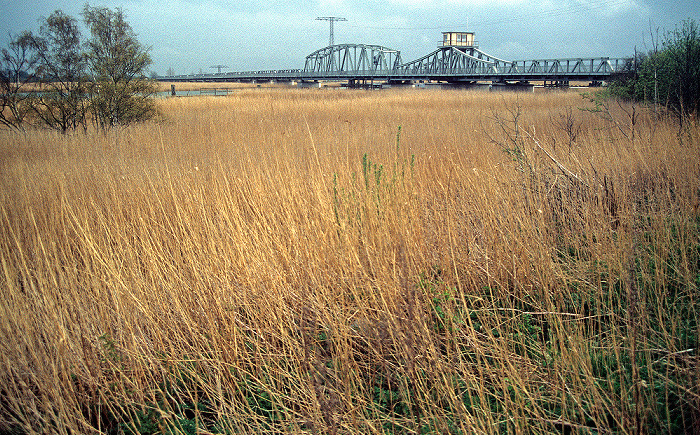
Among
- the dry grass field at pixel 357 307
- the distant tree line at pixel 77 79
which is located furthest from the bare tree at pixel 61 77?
the dry grass field at pixel 357 307

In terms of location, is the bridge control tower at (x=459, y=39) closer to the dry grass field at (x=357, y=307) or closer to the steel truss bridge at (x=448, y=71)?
the steel truss bridge at (x=448, y=71)

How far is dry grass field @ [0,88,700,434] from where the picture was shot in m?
1.91

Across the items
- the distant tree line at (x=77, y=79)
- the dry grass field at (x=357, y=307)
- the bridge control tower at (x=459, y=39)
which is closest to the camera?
the dry grass field at (x=357, y=307)

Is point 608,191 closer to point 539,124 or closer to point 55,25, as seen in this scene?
point 539,124

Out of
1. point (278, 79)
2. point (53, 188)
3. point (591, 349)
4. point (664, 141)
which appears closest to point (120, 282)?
point (591, 349)

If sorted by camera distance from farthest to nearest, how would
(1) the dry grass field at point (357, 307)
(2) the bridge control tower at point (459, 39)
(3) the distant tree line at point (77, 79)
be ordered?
1. (2) the bridge control tower at point (459, 39)
2. (3) the distant tree line at point (77, 79)
3. (1) the dry grass field at point (357, 307)

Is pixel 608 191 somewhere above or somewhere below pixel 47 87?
below

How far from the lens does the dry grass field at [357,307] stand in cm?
191

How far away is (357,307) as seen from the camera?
2.93 metres

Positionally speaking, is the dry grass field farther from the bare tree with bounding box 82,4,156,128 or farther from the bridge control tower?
the bridge control tower

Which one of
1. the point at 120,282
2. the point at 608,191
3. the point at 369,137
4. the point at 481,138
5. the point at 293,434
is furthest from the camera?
the point at 369,137

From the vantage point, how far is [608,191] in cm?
454

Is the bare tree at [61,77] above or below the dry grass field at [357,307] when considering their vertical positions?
above

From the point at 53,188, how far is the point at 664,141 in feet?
26.8
